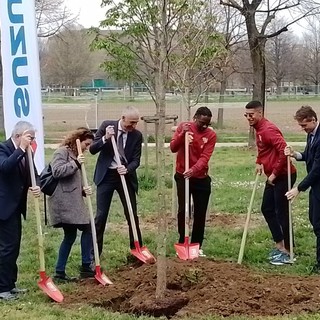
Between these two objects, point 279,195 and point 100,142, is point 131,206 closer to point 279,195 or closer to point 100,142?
point 100,142

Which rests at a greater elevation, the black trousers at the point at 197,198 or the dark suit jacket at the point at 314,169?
the dark suit jacket at the point at 314,169

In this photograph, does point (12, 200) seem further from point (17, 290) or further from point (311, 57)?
point (311, 57)

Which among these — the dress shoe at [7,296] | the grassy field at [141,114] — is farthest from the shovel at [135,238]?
the grassy field at [141,114]

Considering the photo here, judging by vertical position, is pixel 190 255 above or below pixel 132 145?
below

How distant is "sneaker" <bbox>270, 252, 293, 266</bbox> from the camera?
25.8ft

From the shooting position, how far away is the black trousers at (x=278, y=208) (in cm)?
800

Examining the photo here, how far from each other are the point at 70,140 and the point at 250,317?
8.99 feet

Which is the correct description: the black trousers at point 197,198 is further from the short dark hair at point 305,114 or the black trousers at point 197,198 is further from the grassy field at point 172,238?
the short dark hair at point 305,114

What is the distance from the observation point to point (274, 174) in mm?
7855

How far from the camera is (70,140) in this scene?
23.2ft

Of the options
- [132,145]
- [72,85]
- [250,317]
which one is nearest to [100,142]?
[132,145]

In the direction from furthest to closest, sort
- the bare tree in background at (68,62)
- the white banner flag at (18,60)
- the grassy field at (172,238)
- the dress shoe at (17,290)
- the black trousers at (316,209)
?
the bare tree in background at (68,62) → the white banner flag at (18,60) → the black trousers at (316,209) → the dress shoe at (17,290) → the grassy field at (172,238)

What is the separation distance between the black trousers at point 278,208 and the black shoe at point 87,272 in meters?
2.29

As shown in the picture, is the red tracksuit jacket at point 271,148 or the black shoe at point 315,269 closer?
the black shoe at point 315,269
